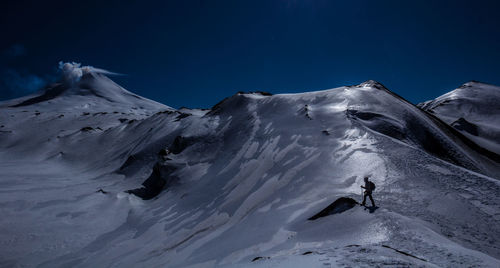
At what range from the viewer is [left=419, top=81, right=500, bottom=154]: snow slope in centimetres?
3656

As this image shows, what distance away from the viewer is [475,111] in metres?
47.1

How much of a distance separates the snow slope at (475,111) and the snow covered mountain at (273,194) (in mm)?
15079

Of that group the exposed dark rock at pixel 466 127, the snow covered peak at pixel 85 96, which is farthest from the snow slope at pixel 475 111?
the snow covered peak at pixel 85 96

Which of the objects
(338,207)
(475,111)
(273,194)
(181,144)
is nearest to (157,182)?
(181,144)

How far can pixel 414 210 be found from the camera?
10.1 metres

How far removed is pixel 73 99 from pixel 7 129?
81.1 metres

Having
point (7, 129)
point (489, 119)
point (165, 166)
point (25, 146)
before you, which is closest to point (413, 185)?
point (165, 166)

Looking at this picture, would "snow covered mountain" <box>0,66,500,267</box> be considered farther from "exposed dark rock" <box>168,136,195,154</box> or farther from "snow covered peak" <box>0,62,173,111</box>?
"snow covered peak" <box>0,62,173,111</box>

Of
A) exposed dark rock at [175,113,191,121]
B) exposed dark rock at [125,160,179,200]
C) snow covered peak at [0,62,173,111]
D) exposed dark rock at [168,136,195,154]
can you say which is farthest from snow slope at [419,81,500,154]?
snow covered peak at [0,62,173,111]

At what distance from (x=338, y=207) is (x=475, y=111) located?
5274 centimetres

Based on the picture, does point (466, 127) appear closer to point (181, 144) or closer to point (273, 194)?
point (273, 194)

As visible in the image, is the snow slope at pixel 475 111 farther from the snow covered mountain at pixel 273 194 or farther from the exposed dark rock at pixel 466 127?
the snow covered mountain at pixel 273 194

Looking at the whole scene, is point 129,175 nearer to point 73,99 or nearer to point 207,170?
point 207,170

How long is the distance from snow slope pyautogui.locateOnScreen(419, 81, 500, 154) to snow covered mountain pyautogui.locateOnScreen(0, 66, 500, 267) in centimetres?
1508
